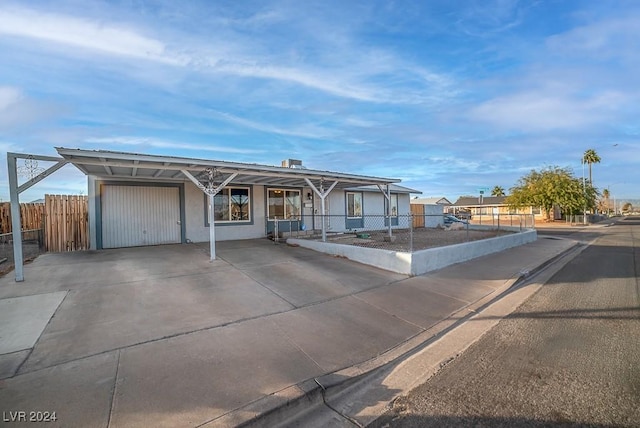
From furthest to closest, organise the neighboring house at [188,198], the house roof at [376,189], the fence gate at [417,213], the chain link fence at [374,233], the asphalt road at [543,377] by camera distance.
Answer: the fence gate at [417,213] → the house roof at [376,189] → the chain link fence at [374,233] → the neighboring house at [188,198] → the asphalt road at [543,377]

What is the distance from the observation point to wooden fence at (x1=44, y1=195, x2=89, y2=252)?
1034 cm

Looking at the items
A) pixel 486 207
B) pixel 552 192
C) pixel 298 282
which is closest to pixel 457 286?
pixel 298 282

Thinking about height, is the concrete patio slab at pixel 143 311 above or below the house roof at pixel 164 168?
below

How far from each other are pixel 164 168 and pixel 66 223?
16.5ft

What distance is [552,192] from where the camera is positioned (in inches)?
1416

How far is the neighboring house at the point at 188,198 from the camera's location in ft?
29.1

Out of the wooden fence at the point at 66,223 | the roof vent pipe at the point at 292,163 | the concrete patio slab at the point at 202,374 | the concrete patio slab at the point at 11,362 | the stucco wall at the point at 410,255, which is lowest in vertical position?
the concrete patio slab at the point at 202,374

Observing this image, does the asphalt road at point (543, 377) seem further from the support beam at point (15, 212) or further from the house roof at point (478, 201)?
the house roof at point (478, 201)

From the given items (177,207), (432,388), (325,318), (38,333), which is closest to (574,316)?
(432,388)

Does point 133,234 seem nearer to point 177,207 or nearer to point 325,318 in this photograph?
point 177,207

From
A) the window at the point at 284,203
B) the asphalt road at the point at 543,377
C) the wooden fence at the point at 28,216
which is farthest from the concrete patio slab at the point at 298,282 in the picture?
the wooden fence at the point at 28,216

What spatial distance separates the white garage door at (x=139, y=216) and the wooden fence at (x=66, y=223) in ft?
3.13

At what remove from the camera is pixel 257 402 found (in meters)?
2.90

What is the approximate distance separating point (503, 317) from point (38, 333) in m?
7.13
